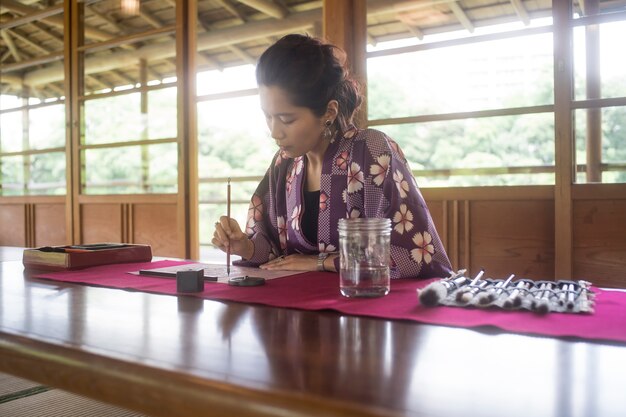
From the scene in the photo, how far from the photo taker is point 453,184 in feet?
9.49

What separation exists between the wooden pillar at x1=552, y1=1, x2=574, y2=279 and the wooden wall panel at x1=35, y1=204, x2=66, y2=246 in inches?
157

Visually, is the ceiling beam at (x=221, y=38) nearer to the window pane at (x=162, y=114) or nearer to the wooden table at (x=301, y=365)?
the window pane at (x=162, y=114)

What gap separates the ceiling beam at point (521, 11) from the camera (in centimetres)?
266

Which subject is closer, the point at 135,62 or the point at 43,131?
the point at 135,62

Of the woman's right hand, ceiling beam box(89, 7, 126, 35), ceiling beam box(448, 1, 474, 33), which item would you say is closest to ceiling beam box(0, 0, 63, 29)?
ceiling beam box(89, 7, 126, 35)

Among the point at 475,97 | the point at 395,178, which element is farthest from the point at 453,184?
the point at 395,178

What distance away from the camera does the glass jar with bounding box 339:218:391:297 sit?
3.25 feet

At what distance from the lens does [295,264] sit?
1.48m

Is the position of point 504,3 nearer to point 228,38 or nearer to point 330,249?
point 330,249

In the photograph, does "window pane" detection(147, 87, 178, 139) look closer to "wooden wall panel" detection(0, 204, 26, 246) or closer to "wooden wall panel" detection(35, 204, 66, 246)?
"wooden wall panel" detection(35, 204, 66, 246)

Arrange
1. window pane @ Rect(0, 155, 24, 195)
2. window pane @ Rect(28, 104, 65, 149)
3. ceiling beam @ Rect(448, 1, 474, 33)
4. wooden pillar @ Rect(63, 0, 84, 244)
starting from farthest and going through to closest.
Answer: window pane @ Rect(0, 155, 24, 195)
window pane @ Rect(28, 104, 65, 149)
wooden pillar @ Rect(63, 0, 84, 244)
ceiling beam @ Rect(448, 1, 474, 33)

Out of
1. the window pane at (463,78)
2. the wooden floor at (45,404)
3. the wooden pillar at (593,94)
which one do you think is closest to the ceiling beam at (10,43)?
the window pane at (463,78)

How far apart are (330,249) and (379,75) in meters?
1.77

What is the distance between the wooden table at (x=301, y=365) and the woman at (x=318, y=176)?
0.57 m
